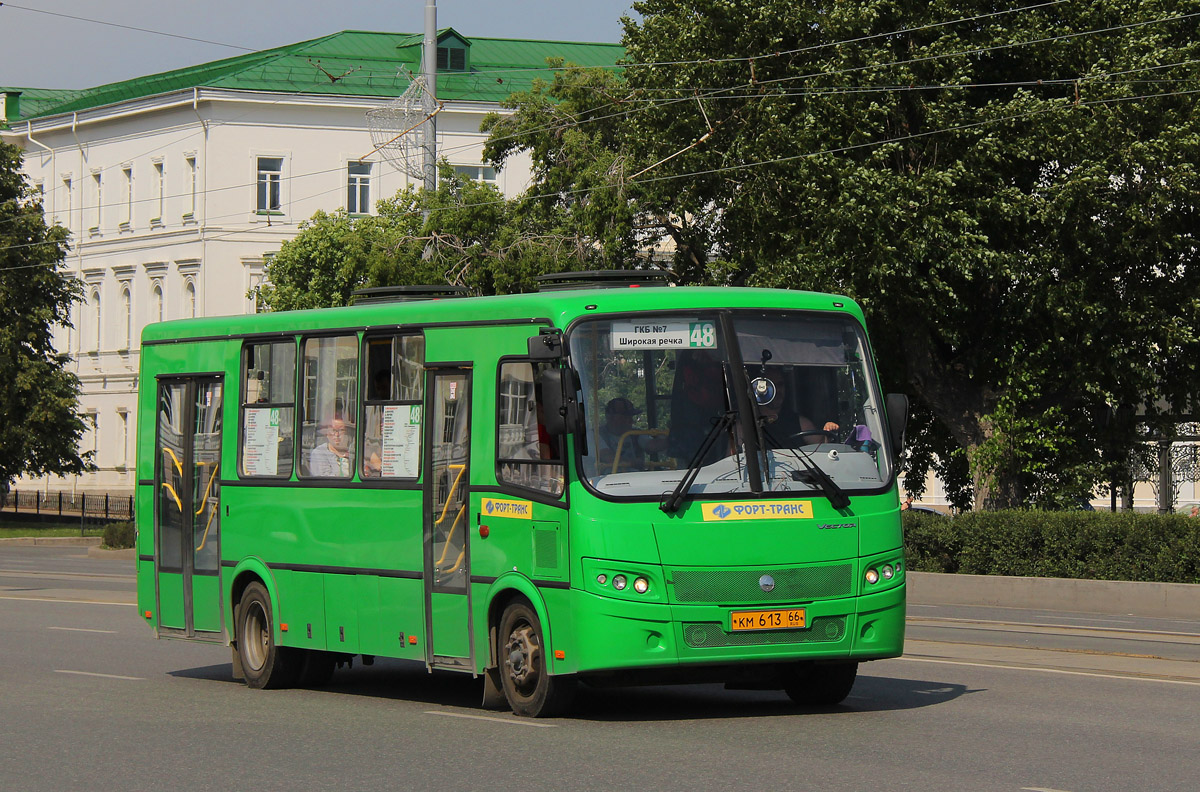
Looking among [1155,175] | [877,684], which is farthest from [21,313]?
[877,684]

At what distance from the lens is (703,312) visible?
12.4 meters

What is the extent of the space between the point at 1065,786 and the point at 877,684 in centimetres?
505

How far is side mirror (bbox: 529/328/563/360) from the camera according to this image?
39.1 feet

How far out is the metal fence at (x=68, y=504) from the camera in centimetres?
6053

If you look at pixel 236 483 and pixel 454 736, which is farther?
pixel 236 483

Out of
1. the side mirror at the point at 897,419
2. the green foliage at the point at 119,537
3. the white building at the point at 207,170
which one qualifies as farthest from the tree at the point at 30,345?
the side mirror at the point at 897,419

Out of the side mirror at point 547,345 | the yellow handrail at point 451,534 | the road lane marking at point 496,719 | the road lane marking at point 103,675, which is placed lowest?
the road lane marking at point 103,675

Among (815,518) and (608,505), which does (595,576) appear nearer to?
(608,505)

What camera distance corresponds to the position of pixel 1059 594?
2570cm

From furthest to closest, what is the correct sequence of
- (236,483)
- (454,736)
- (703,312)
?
1. (236,483)
2. (703,312)
3. (454,736)

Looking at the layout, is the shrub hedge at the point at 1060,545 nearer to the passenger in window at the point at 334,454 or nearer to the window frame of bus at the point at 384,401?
the passenger in window at the point at 334,454

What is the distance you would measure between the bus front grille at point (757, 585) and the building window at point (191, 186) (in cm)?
6062

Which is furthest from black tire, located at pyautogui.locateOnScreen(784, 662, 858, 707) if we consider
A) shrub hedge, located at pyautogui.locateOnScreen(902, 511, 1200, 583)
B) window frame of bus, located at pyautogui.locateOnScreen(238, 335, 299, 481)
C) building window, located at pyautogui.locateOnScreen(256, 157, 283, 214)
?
building window, located at pyautogui.locateOnScreen(256, 157, 283, 214)

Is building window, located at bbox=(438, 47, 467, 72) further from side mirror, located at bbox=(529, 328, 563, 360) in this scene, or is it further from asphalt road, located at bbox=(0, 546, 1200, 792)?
side mirror, located at bbox=(529, 328, 563, 360)
